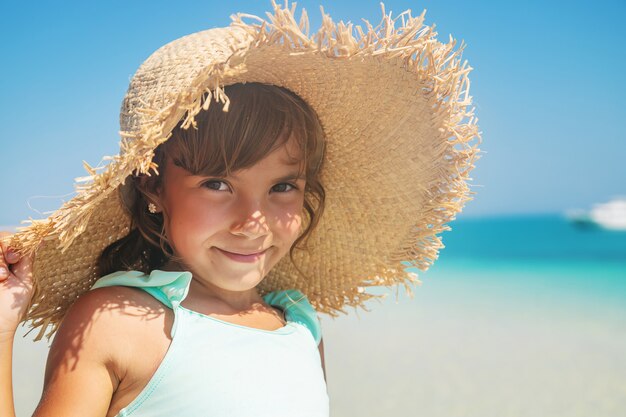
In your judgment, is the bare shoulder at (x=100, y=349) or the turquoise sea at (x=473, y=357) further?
the turquoise sea at (x=473, y=357)

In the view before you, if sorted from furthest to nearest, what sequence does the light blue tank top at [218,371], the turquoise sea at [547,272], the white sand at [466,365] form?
1. the turquoise sea at [547,272]
2. the white sand at [466,365]
3. the light blue tank top at [218,371]

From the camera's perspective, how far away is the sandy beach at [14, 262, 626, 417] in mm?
2838

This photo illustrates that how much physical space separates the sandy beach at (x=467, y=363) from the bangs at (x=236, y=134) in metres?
1.75

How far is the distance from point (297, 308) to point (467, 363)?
2220 millimetres

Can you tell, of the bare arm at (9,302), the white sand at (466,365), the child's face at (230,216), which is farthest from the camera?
the white sand at (466,365)

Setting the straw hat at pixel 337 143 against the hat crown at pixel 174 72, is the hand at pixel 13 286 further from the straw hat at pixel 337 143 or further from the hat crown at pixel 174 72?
the hat crown at pixel 174 72

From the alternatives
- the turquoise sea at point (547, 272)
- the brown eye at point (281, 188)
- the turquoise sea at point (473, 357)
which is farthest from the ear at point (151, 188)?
the turquoise sea at point (547, 272)

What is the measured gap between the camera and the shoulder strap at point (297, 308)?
1.50 meters

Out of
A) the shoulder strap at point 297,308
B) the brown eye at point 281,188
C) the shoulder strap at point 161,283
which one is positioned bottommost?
the shoulder strap at point 161,283

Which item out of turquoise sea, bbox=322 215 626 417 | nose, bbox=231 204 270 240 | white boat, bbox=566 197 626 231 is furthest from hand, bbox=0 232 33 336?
white boat, bbox=566 197 626 231

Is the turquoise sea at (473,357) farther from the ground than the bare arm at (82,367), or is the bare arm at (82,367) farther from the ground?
the turquoise sea at (473,357)

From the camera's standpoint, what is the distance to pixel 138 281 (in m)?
1.16

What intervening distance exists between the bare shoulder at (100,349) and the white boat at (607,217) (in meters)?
22.7

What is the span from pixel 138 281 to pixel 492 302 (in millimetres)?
5308
